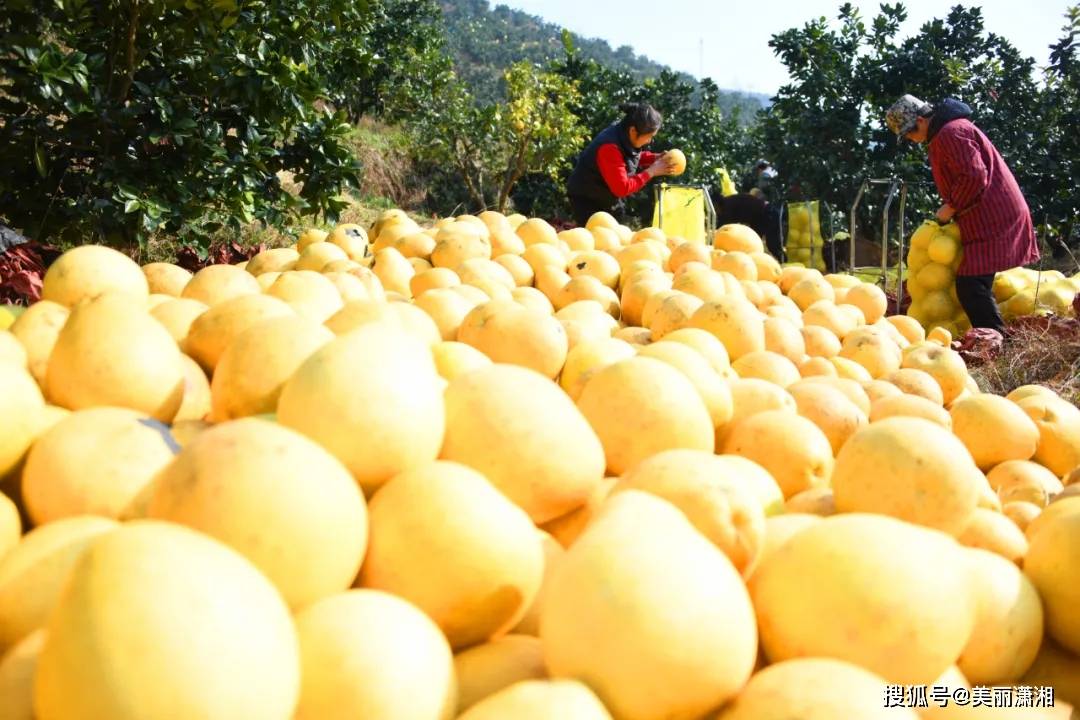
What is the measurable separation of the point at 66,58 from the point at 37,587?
179 inches

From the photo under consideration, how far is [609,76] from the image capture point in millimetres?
20188

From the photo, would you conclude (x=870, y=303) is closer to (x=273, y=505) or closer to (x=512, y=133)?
(x=273, y=505)

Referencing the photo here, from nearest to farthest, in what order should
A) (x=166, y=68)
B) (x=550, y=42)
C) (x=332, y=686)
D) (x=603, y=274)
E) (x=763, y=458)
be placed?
(x=332, y=686) → (x=763, y=458) → (x=603, y=274) → (x=166, y=68) → (x=550, y=42)

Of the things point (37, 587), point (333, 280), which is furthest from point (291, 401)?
point (333, 280)

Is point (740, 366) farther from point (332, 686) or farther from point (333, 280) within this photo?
point (332, 686)

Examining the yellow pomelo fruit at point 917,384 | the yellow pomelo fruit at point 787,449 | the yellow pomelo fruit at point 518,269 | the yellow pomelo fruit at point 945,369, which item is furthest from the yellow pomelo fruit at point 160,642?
the yellow pomelo fruit at point 945,369

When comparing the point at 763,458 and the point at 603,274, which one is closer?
the point at 763,458

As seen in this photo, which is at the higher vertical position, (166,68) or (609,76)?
(609,76)

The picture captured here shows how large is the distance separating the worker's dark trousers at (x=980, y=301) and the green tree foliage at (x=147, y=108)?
17.6 ft

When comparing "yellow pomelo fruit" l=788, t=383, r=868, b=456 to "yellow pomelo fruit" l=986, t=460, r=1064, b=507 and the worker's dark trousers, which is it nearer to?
"yellow pomelo fruit" l=986, t=460, r=1064, b=507

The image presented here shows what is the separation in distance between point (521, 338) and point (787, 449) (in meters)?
0.79

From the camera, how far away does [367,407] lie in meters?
1.38

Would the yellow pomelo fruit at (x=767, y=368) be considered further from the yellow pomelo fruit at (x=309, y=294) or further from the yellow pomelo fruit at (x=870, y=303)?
the yellow pomelo fruit at (x=870, y=303)

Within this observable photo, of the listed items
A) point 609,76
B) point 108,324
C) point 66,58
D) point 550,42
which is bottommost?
point 108,324
